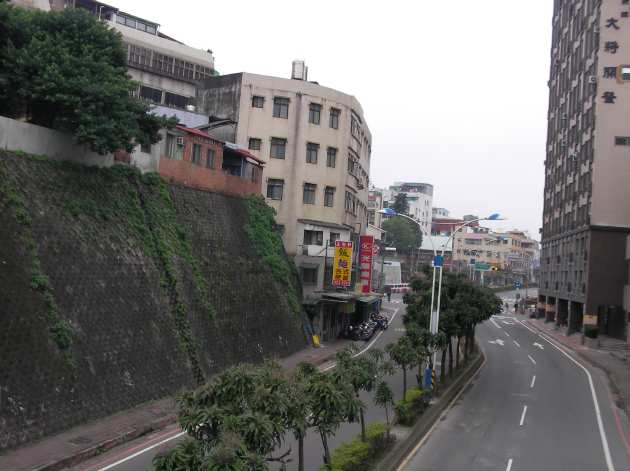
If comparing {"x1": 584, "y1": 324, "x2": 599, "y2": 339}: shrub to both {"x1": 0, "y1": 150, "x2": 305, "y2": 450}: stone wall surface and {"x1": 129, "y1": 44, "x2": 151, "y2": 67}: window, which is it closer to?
{"x1": 0, "y1": 150, "x2": 305, "y2": 450}: stone wall surface

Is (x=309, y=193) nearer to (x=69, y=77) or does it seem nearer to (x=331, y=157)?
(x=331, y=157)

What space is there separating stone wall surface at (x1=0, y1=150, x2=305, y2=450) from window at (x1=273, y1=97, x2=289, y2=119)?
14.0 metres

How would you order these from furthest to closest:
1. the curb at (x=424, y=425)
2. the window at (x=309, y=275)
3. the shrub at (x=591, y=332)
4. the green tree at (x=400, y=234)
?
the green tree at (x=400, y=234) < the shrub at (x=591, y=332) < the window at (x=309, y=275) < the curb at (x=424, y=425)

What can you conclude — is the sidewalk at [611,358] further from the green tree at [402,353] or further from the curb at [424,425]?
the green tree at [402,353]

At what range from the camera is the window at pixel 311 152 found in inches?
1839

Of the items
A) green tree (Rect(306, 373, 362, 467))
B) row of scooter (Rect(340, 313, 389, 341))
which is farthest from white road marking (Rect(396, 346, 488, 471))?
row of scooter (Rect(340, 313, 389, 341))

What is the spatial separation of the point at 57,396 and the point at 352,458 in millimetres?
8809

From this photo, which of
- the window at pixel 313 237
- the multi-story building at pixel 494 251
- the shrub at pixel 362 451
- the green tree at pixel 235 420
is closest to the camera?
the green tree at pixel 235 420

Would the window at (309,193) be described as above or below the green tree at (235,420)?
above


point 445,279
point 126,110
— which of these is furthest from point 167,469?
point 445,279

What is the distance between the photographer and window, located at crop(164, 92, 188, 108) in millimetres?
58594

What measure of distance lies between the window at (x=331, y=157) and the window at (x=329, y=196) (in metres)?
1.77

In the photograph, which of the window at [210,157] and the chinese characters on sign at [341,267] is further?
the chinese characters on sign at [341,267]

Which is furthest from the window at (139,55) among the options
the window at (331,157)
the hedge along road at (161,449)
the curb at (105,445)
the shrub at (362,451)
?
the shrub at (362,451)
